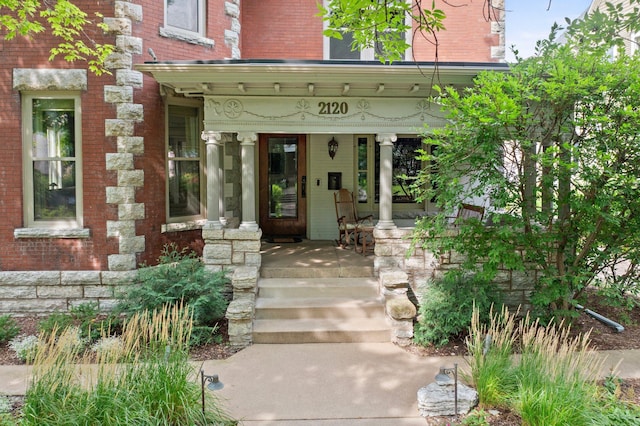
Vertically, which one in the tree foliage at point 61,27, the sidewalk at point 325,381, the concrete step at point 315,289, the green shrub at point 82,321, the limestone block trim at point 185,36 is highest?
the limestone block trim at point 185,36

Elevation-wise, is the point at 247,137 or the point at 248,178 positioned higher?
the point at 247,137

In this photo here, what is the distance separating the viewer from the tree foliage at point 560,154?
4.84 meters

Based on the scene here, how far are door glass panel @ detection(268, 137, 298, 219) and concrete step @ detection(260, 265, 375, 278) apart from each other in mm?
3005

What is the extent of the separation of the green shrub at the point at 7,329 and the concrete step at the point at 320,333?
312cm

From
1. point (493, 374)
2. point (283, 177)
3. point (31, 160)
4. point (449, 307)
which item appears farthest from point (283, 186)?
point (493, 374)

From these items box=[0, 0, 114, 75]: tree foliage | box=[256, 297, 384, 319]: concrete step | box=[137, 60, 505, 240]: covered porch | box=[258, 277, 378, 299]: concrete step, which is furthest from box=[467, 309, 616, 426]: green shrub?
box=[0, 0, 114, 75]: tree foliage

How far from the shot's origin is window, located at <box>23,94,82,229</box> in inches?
269

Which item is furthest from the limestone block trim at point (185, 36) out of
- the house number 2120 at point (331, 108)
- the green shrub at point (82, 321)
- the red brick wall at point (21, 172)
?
the green shrub at point (82, 321)

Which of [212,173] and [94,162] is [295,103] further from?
[94,162]

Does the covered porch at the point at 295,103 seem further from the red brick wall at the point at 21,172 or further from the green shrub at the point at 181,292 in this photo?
the red brick wall at the point at 21,172

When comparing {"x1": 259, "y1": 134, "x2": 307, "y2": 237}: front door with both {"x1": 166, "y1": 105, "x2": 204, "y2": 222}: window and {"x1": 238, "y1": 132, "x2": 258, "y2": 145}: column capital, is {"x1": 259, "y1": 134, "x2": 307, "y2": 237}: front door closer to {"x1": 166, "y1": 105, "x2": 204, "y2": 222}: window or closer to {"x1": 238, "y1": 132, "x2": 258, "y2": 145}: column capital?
{"x1": 166, "y1": 105, "x2": 204, "y2": 222}: window

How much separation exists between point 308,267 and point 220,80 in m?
2.97

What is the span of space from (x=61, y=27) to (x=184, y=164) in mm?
2553

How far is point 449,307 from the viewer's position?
560cm
